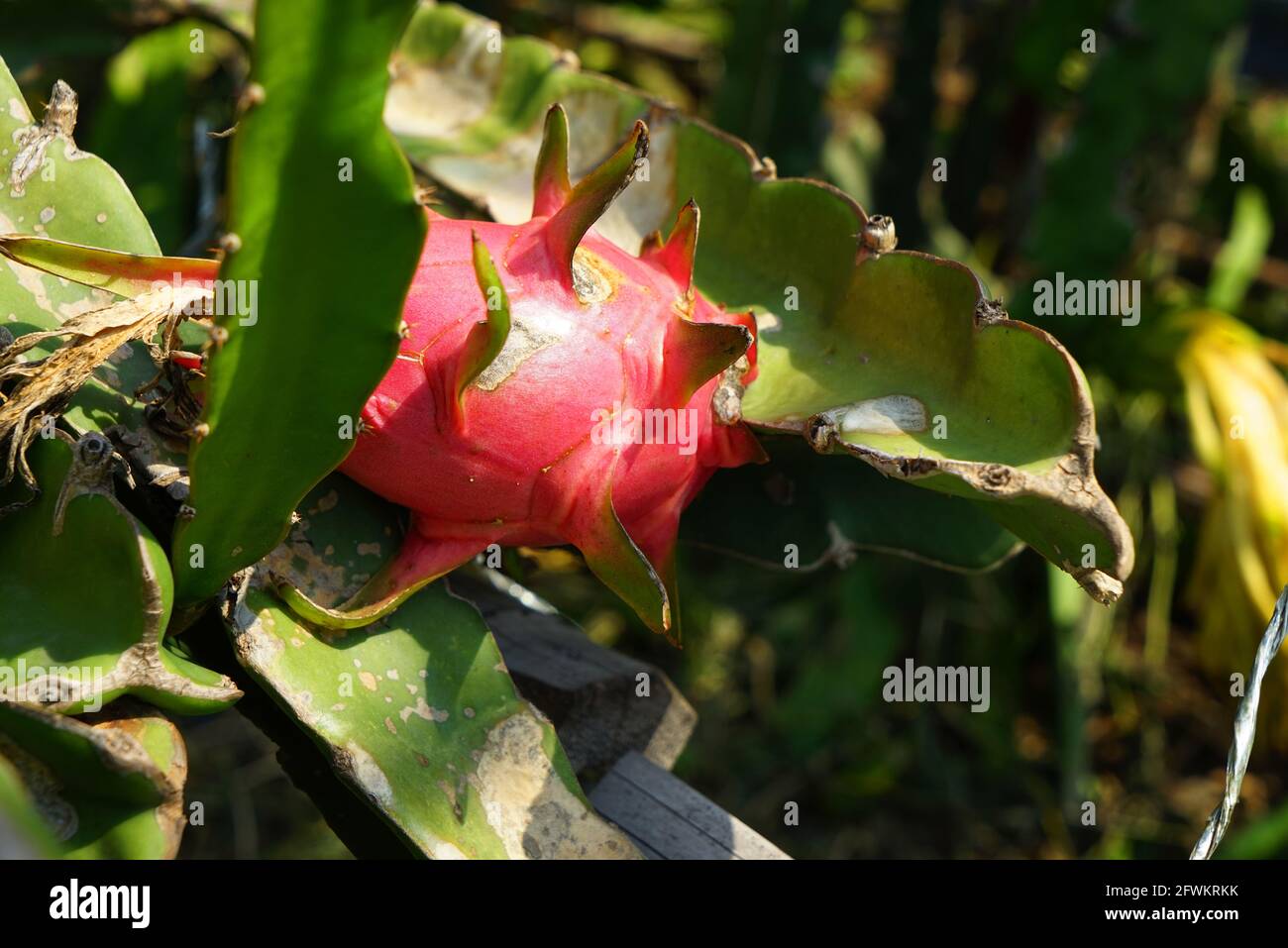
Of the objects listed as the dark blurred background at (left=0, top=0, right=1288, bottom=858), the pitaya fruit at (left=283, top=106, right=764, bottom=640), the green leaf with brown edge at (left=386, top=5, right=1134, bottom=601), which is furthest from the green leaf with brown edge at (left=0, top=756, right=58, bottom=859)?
the dark blurred background at (left=0, top=0, right=1288, bottom=858)

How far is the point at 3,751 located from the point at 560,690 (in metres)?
0.40

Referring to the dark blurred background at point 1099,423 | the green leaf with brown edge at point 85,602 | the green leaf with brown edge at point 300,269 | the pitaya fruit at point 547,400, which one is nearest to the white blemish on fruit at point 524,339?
the pitaya fruit at point 547,400

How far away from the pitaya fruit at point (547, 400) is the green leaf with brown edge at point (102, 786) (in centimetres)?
14

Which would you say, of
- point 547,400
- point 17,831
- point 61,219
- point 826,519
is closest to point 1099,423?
point 826,519

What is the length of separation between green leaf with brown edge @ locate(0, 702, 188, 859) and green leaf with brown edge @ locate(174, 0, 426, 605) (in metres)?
0.11

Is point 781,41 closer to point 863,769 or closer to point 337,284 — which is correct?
point 863,769

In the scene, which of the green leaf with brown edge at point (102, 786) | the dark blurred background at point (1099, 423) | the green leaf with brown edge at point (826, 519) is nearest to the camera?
the green leaf with brown edge at point (102, 786)

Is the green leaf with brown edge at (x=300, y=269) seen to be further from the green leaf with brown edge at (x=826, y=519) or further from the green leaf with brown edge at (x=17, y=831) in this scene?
the green leaf with brown edge at (x=826, y=519)

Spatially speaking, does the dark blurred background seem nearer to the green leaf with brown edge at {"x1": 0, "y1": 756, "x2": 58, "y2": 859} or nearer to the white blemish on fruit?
the white blemish on fruit

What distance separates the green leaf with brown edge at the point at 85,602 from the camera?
0.66m

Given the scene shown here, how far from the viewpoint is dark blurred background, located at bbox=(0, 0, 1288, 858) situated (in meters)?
1.45

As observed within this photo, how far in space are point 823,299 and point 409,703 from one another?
1.35 ft

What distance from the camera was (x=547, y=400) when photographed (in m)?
0.72

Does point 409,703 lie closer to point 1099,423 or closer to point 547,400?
point 547,400
